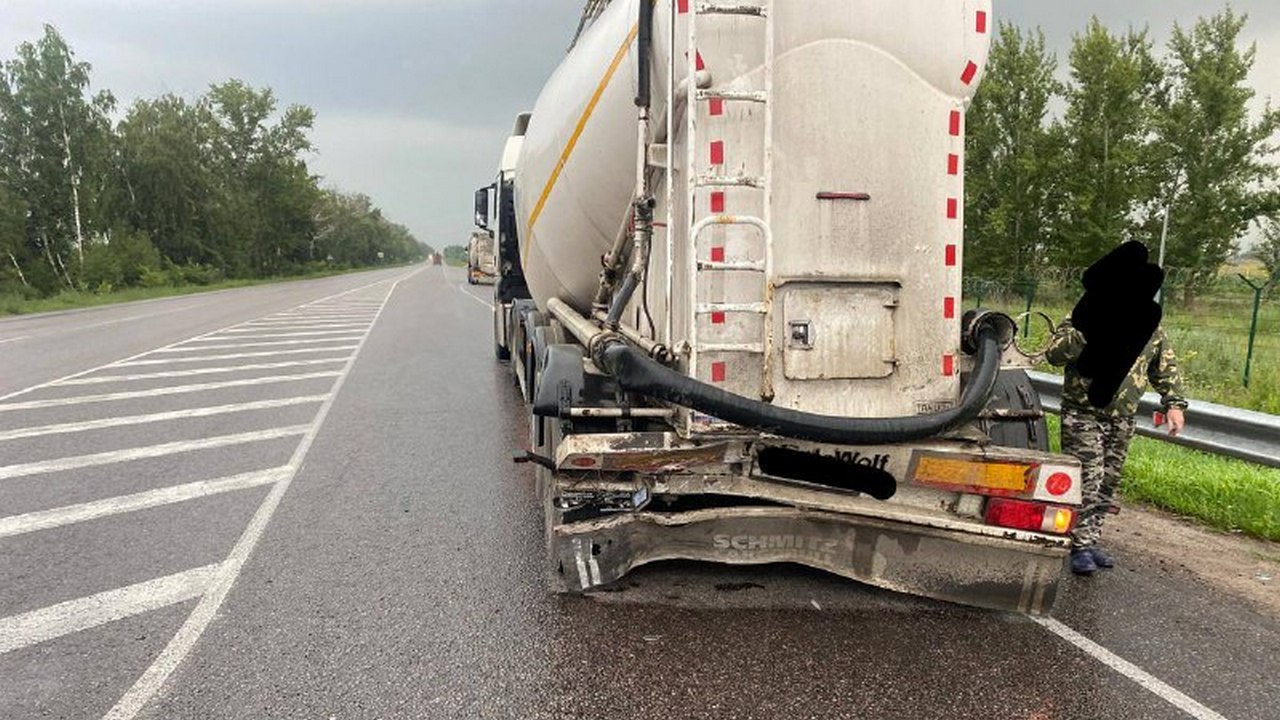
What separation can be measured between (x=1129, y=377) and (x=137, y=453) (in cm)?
759

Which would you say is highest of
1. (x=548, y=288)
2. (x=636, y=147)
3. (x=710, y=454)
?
(x=636, y=147)

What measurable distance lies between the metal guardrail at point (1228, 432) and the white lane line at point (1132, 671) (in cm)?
215

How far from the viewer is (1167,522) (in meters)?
5.26

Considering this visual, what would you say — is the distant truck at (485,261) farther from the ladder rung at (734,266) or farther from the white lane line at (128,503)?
the ladder rung at (734,266)

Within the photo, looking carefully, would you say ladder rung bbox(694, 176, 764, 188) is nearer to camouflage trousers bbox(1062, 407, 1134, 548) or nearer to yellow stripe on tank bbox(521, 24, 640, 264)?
yellow stripe on tank bbox(521, 24, 640, 264)

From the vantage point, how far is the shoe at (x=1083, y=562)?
4.43 m

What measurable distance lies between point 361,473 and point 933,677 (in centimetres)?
471

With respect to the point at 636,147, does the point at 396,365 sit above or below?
below

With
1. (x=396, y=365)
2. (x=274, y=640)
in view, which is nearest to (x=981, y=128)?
(x=396, y=365)

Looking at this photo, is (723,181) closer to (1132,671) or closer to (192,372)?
(1132,671)

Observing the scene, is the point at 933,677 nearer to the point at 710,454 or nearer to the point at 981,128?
the point at 710,454

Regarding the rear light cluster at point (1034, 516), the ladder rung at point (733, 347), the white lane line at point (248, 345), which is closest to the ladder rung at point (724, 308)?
the ladder rung at point (733, 347)

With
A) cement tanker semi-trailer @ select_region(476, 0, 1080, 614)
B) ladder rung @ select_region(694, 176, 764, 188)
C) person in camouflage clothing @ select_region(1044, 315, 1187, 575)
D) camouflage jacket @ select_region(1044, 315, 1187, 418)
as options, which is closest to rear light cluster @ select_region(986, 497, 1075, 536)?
cement tanker semi-trailer @ select_region(476, 0, 1080, 614)

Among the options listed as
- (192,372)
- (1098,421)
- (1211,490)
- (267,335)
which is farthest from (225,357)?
(1211,490)
